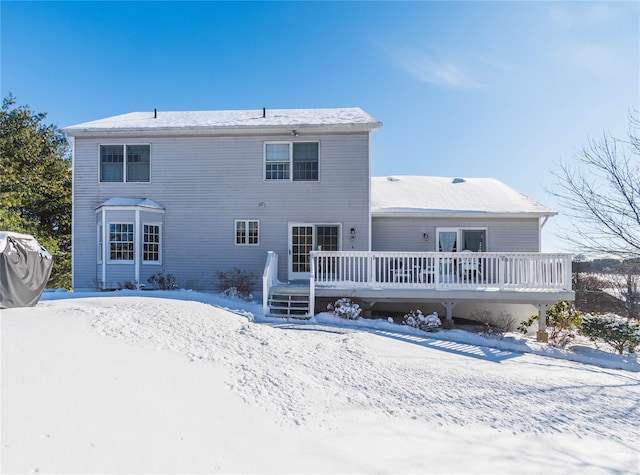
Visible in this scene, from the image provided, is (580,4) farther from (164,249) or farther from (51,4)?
(51,4)

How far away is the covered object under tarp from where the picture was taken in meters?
6.02

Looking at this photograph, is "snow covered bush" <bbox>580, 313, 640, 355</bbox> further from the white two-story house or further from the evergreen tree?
the evergreen tree

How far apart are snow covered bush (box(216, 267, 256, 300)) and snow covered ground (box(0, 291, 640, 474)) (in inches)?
151

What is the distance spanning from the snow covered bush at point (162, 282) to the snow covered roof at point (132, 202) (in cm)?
247

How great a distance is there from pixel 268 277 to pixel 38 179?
18.3 m

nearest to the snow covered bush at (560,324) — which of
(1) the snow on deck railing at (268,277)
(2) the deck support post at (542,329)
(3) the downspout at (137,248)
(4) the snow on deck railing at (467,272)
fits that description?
(2) the deck support post at (542,329)

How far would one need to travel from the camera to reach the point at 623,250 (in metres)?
9.19

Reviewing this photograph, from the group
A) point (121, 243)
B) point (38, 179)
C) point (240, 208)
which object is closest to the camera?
point (121, 243)

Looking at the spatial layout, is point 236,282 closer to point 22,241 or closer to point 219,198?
point 219,198

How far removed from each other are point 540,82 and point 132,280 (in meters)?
16.0

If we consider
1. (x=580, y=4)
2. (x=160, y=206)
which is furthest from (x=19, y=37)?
(x=580, y=4)

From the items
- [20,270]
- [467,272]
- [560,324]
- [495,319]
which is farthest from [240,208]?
[560,324]

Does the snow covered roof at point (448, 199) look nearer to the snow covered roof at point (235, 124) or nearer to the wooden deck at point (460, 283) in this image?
the wooden deck at point (460, 283)

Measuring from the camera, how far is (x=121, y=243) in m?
11.2
